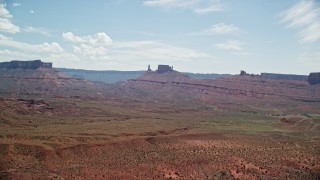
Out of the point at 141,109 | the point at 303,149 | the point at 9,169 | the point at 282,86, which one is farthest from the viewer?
the point at 282,86

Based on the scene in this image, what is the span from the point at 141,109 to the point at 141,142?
6782cm

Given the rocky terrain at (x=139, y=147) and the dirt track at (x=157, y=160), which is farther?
the rocky terrain at (x=139, y=147)

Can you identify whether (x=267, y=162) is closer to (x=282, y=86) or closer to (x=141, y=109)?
(x=141, y=109)

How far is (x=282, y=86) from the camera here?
630 feet

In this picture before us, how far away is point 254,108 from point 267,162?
101 m

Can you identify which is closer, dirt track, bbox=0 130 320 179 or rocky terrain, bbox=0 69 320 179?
dirt track, bbox=0 130 320 179

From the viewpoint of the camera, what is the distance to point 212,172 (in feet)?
171

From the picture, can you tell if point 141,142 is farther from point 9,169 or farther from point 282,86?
point 282,86

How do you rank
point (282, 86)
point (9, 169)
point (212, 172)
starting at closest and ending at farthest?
point (9, 169) < point (212, 172) < point (282, 86)

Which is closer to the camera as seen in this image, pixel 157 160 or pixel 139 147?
pixel 157 160

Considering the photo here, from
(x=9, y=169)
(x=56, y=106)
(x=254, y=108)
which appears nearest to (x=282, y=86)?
(x=254, y=108)

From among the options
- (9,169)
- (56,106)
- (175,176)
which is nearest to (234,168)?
(175,176)

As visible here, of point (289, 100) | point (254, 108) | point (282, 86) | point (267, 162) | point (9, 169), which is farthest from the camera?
point (282, 86)

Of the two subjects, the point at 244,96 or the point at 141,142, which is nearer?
the point at 141,142
